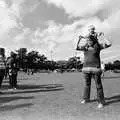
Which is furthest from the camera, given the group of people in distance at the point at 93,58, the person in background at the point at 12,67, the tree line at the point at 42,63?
the tree line at the point at 42,63

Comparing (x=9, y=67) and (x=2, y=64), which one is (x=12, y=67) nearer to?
(x=9, y=67)

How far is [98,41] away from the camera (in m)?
6.72

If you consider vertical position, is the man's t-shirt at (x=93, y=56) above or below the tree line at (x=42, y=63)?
below

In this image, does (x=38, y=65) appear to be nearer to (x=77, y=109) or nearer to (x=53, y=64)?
(x=53, y=64)

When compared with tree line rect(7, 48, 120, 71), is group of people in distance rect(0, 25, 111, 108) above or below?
below

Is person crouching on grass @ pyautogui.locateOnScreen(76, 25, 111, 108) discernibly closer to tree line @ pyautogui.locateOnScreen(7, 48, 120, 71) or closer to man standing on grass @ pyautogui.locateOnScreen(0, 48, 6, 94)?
man standing on grass @ pyautogui.locateOnScreen(0, 48, 6, 94)

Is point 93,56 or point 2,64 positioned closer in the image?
point 93,56

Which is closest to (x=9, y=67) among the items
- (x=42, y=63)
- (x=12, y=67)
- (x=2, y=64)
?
(x=12, y=67)

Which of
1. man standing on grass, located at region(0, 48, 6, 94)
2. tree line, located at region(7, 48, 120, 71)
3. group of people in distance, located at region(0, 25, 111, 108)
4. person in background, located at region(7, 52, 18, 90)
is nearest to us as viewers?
group of people in distance, located at region(0, 25, 111, 108)

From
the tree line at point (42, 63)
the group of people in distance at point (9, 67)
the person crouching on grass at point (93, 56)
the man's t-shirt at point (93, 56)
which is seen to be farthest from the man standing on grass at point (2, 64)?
the tree line at point (42, 63)

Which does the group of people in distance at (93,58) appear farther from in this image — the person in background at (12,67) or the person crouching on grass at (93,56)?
the person in background at (12,67)

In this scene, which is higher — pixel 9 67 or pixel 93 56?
pixel 93 56

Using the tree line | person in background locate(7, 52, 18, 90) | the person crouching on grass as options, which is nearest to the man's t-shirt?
the person crouching on grass

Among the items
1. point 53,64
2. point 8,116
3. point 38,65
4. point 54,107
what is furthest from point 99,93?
point 53,64
